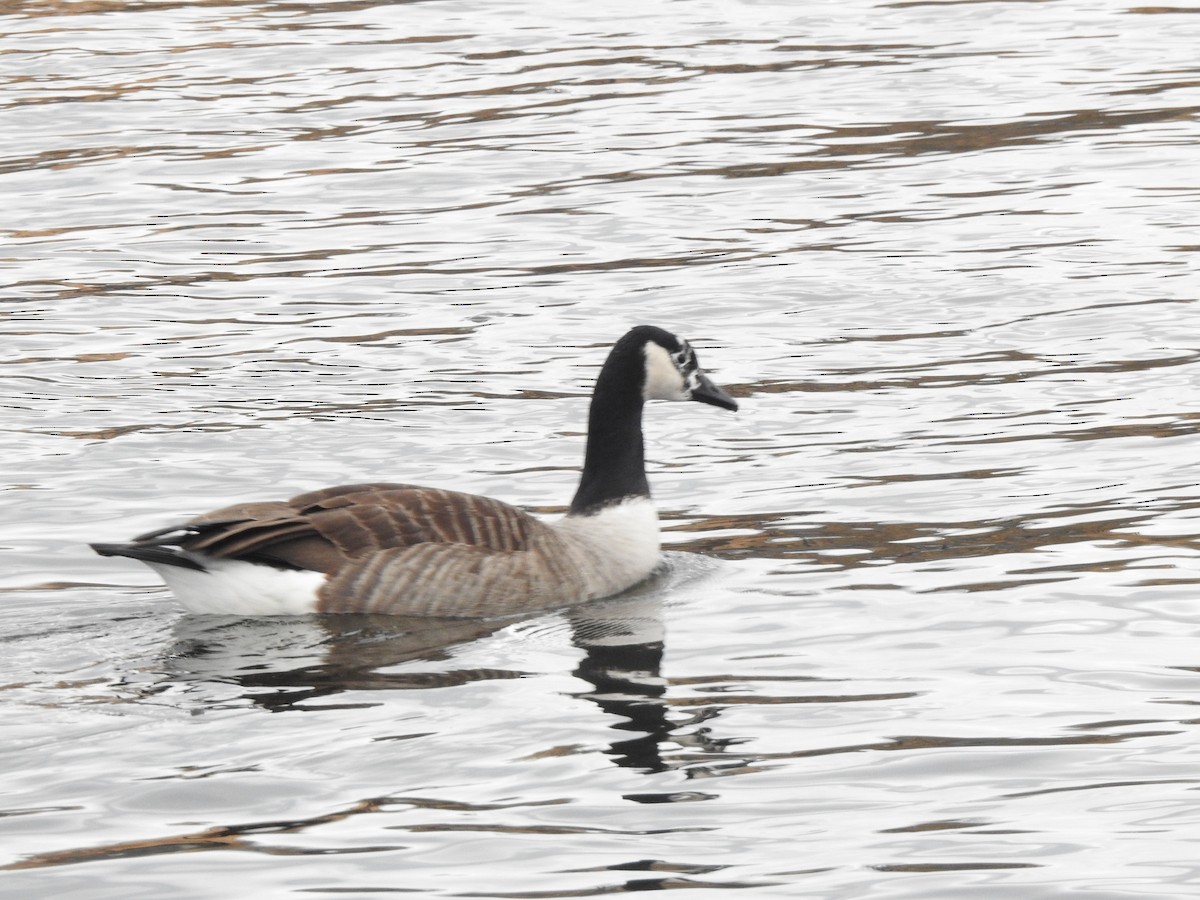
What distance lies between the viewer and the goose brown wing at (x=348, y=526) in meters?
10.7

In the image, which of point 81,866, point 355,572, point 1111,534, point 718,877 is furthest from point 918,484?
point 81,866

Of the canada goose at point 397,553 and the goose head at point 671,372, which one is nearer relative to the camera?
the canada goose at point 397,553

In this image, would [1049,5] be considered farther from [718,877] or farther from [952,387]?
[718,877]

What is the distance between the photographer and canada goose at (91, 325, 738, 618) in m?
10.7

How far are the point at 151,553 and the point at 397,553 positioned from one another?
4.30ft

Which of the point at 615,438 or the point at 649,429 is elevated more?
the point at 615,438

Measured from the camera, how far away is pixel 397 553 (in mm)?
11164

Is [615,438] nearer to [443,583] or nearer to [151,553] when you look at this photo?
[443,583]

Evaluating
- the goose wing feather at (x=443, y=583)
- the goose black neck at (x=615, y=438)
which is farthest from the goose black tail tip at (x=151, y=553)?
the goose black neck at (x=615, y=438)

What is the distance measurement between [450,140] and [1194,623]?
14.3 metres

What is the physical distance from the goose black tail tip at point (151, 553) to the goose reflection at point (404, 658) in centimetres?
37

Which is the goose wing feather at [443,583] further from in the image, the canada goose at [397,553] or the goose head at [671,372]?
the goose head at [671,372]

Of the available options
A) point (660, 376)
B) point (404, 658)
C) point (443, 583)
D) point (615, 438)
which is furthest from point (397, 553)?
point (660, 376)

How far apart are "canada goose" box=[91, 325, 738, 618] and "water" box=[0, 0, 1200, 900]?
0.68 feet
